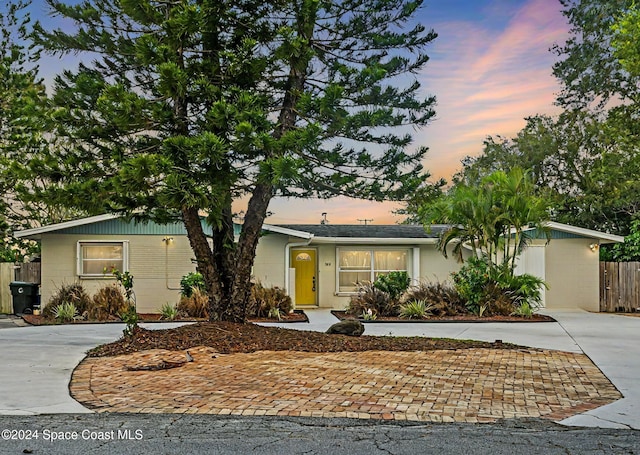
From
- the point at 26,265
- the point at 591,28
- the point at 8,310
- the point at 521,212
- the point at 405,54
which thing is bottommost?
the point at 8,310

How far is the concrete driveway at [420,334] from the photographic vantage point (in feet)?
22.0

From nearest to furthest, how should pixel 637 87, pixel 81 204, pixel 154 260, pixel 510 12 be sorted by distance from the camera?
pixel 81 204
pixel 510 12
pixel 154 260
pixel 637 87

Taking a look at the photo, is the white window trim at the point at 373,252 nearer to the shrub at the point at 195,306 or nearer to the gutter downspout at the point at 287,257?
the gutter downspout at the point at 287,257

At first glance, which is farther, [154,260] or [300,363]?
[154,260]

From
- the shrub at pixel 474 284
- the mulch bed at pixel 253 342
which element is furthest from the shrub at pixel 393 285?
the mulch bed at pixel 253 342

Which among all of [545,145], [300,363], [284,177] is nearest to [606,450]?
[300,363]

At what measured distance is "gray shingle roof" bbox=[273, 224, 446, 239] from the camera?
21141 mm

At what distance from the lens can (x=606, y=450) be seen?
17.2 feet

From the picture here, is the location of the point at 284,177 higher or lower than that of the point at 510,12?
lower

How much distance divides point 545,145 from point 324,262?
1490 centimetres

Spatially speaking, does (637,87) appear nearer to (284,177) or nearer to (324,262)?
(324,262)

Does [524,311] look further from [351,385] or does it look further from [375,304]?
[351,385]

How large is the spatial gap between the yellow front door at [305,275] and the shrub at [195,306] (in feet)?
15.4

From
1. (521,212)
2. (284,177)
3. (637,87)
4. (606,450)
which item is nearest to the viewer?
(606,450)
